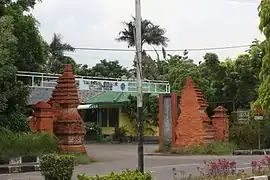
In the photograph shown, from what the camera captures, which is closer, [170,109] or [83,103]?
[170,109]

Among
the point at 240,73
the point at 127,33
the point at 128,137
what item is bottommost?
the point at 128,137

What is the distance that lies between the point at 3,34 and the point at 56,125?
4749 mm

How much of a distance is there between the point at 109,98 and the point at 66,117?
21.9 meters

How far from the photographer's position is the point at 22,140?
70.6ft

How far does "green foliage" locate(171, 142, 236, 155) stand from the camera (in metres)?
28.1

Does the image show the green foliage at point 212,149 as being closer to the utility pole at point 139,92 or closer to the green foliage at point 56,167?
the utility pole at point 139,92

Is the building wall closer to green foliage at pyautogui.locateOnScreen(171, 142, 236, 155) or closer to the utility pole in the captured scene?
green foliage at pyautogui.locateOnScreen(171, 142, 236, 155)

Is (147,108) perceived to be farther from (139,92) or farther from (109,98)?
(139,92)

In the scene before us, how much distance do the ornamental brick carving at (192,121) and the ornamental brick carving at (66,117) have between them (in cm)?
754

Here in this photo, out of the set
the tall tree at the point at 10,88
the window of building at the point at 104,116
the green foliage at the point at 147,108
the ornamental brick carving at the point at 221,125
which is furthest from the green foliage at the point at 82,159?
the window of building at the point at 104,116

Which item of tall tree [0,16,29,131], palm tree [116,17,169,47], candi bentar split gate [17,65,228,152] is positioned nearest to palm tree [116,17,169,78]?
palm tree [116,17,169,47]

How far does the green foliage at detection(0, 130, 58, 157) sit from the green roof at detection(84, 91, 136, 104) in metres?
21.0

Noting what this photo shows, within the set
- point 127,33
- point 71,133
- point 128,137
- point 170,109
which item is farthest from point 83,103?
point 71,133

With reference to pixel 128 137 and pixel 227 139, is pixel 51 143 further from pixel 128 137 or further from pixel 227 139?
pixel 128 137
